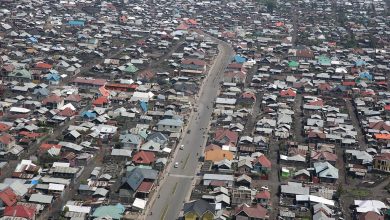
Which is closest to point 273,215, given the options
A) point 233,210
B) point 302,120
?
point 233,210

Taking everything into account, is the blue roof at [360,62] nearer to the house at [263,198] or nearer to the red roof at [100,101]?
the red roof at [100,101]

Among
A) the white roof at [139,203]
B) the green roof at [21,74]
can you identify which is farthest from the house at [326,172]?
the green roof at [21,74]

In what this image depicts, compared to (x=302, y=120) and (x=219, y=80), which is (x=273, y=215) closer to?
(x=302, y=120)

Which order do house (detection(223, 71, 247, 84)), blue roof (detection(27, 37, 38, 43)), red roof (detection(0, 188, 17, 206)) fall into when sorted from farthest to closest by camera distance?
blue roof (detection(27, 37, 38, 43)), house (detection(223, 71, 247, 84)), red roof (detection(0, 188, 17, 206))

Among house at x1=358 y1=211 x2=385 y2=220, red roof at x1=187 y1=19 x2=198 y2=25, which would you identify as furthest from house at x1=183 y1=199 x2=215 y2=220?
red roof at x1=187 y1=19 x2=198 y2=25

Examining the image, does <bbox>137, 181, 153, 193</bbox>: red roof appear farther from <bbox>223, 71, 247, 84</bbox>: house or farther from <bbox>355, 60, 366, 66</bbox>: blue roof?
<bbox>355, 60, 366, 66</bbox>: blue roof

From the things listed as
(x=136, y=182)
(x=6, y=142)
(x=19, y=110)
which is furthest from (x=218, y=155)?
(x=19, y=110)
